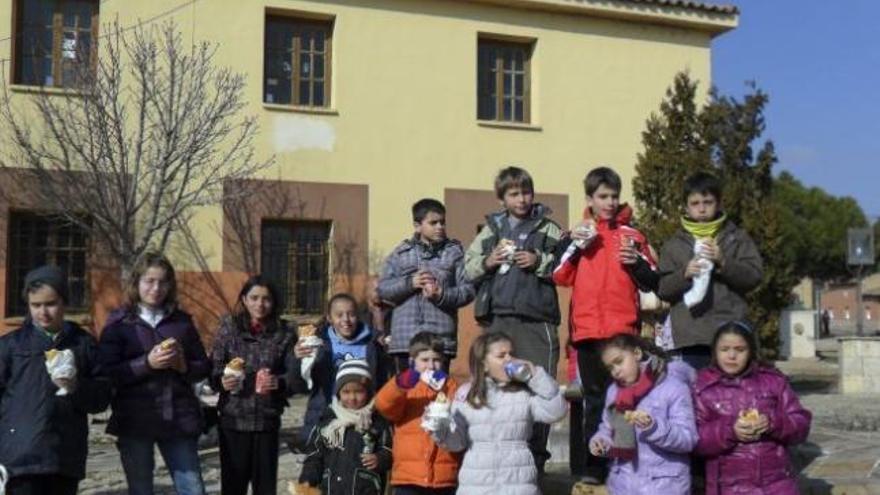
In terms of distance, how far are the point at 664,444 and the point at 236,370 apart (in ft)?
8.06

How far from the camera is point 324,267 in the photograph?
15.4 m

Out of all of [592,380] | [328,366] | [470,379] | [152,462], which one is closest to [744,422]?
[592,380]

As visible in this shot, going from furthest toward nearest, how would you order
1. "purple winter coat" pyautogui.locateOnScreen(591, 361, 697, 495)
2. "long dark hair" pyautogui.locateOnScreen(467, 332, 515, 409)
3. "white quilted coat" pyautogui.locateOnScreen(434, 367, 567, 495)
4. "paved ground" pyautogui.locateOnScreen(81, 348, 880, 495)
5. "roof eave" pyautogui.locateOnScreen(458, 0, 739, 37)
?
"roof eave" pyautogui.locateOnScreen(458, 0, 739, 37) < "paved ground" pyautogui.locateOnScreen(81, 348, 880, 495) < "long dark hair" pyautogui.locateOnScreen(467, 332, 515, 409) < "white quilted coat" pyautogui.locateOnScreen(434, 367, 567, 495) < "purple winter coat" pyautogui.locateOnScreen(591, 361, 697, 495)

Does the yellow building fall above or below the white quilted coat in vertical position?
above

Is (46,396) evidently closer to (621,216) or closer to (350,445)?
(350,445)

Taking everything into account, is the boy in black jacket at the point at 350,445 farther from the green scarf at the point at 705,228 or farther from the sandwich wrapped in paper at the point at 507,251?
the green scarf at the point at 705,228

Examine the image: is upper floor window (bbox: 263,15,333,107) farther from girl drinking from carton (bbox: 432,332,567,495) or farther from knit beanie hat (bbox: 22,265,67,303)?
Answer: girl drinking from carton (bbox: 432,332,567,495)

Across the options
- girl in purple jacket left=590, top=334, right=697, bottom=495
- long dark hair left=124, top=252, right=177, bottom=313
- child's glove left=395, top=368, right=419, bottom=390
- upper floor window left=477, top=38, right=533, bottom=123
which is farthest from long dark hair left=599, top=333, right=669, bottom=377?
upper floor window left=477, top=38, right=533, bottom=123

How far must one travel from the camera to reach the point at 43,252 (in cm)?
1408

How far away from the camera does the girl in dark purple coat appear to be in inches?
229

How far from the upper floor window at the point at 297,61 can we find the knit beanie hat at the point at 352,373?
955cm

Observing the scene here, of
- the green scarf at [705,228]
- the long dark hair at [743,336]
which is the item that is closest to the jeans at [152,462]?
the long dark hair at [743,336]

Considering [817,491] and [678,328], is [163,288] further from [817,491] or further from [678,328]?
[817,491]

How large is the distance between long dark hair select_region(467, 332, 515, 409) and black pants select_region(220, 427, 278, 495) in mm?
1400
